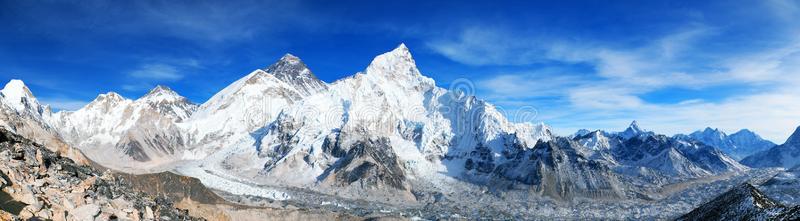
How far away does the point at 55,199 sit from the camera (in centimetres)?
7544

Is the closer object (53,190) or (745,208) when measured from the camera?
(53,190)

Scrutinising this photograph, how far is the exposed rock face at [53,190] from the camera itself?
6875 cm

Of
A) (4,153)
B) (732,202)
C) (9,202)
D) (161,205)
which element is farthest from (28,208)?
(732,202)

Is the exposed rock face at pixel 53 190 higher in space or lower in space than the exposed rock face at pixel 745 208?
higher

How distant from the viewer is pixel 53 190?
256 feet

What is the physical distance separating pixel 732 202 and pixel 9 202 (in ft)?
314

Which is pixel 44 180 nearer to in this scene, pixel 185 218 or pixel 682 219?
pixel 185 218

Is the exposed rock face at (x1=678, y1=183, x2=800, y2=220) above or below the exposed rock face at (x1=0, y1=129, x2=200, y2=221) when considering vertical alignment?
below

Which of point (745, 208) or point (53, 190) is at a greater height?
point (53, 190)

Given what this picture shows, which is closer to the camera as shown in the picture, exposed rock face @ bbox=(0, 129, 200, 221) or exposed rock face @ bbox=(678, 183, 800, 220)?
exposed rock face @ bbox=(678, 183, 800, 220)

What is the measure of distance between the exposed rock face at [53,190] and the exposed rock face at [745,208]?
263 ft

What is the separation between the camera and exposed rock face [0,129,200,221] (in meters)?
68.8

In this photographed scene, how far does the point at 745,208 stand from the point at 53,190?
9337 cm

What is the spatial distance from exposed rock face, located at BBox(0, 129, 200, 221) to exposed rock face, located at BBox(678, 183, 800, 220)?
80308 millimetres
